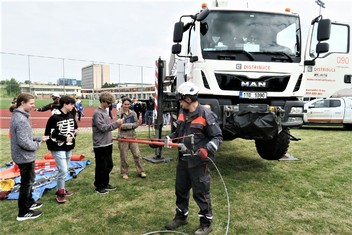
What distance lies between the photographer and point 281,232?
345 centimetres

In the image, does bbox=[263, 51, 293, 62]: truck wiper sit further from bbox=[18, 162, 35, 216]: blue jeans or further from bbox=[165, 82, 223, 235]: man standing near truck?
bbox=[18, 162, 35, 216]: blue jeans

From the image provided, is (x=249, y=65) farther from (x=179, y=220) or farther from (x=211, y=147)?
(x=179, y=220)

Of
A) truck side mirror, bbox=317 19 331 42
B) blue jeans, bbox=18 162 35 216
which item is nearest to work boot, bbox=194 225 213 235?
blue jeans, bbox=18 162 35 216

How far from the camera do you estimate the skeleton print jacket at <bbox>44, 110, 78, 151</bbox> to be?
401cm

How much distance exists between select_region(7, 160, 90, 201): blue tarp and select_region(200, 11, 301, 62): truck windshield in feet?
11.7

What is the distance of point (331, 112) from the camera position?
41.8ft

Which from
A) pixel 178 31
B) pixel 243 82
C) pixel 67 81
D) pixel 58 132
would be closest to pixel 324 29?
pixel 243 82

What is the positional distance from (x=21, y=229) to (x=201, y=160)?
2468 millimetres

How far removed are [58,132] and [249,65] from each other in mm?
3374

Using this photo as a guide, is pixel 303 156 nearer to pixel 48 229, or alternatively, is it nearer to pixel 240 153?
pixel 240 153

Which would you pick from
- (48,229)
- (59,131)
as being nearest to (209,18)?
(59,131)

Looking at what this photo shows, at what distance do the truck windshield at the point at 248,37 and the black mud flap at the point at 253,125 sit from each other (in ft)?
3.50

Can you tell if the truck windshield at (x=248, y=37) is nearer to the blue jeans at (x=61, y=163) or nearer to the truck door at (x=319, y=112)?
the blue jeans at (x=61, y=163)

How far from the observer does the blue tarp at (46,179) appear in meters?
4.43
